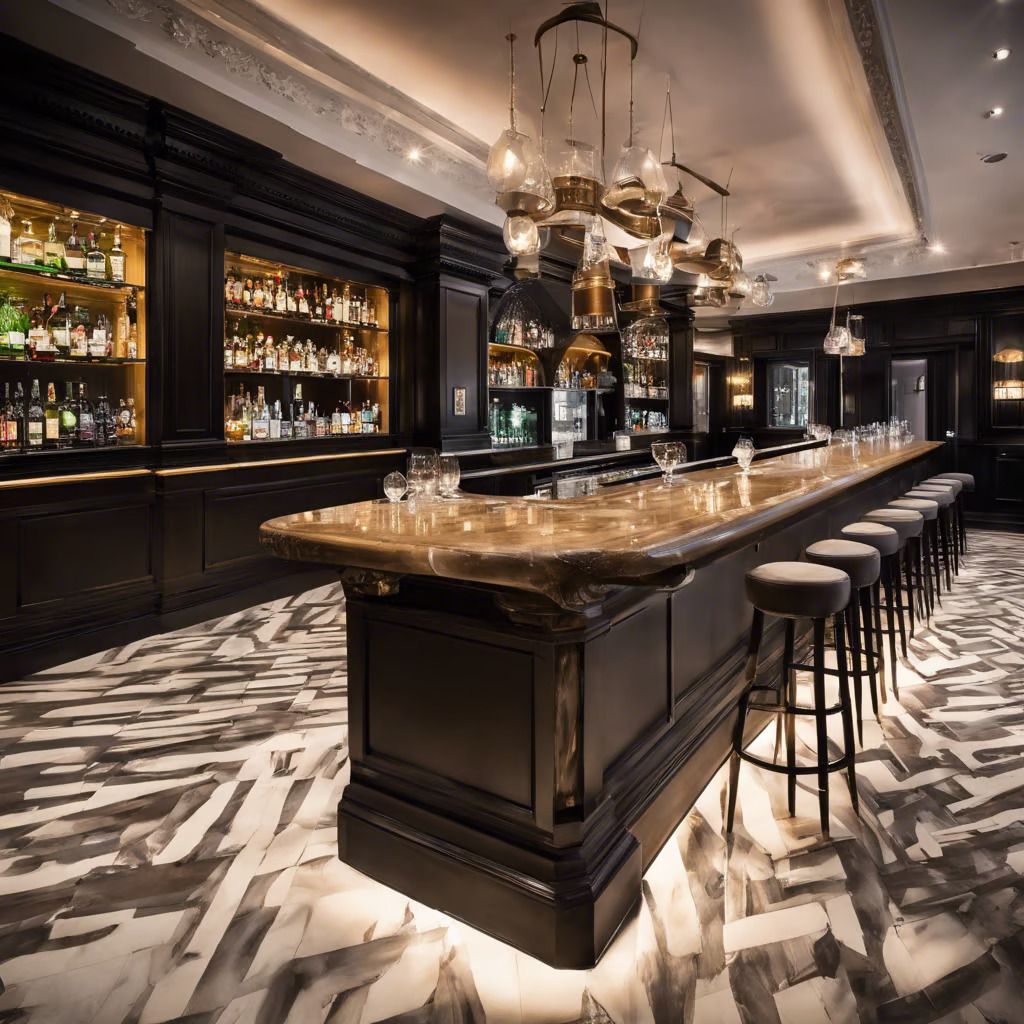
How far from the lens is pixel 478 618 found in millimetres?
1875

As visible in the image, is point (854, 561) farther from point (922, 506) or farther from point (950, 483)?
point (950, 483)

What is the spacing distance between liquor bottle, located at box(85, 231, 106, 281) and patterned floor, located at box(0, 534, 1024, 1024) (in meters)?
2.40

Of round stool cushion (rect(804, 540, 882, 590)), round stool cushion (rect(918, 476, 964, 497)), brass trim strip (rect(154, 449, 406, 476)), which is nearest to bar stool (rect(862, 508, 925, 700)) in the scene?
round stool cushion (rect(804, 540, 882, 590))

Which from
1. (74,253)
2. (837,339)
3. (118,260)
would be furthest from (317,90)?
(837,339)

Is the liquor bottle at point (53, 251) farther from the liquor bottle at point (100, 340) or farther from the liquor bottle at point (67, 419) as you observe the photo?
the liquor bottle at point (67, 419)

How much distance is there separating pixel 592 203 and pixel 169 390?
2925 millimetres

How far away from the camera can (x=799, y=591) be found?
2340 millimetres

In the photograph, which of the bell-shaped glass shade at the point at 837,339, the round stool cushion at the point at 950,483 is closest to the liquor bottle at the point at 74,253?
the bell-shaped glass shade at the point at 837,339

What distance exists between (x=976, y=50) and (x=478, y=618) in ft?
14.9

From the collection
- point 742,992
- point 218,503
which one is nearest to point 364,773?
point 742,992

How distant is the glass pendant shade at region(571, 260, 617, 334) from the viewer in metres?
3.69

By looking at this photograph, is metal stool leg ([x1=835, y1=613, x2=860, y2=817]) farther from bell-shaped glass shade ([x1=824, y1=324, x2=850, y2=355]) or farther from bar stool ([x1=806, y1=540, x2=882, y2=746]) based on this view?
bell-shaped glass shade ([x1=824, y1=324, x2=850, y2=355])

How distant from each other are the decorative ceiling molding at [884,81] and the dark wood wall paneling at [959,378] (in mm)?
4098

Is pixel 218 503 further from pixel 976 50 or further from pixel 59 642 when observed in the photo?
pixel 976 50
